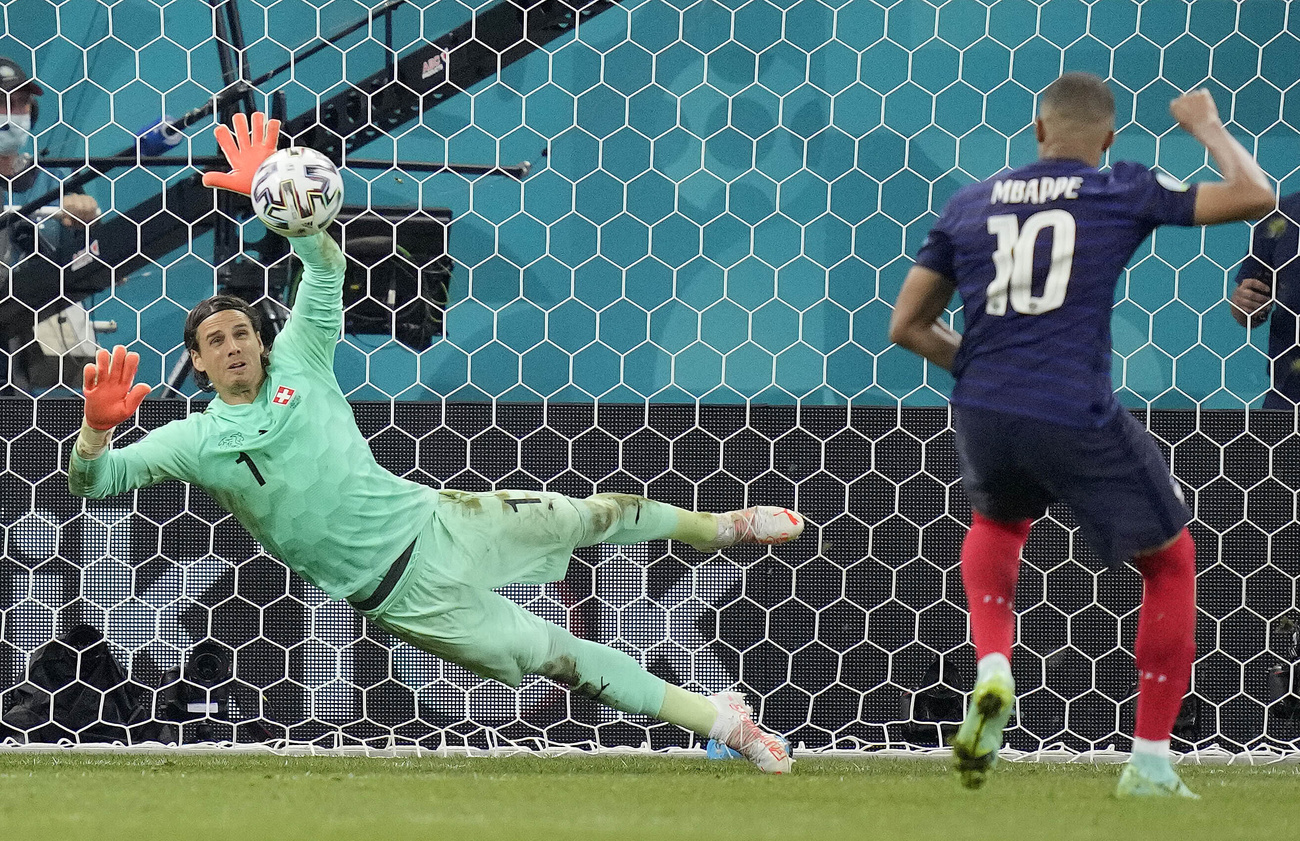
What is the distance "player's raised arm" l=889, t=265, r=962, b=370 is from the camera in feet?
7.70

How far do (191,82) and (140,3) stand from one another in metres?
0.22

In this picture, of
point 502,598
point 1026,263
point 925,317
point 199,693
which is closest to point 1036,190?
point 1026,263

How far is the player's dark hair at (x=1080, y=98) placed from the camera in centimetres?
226

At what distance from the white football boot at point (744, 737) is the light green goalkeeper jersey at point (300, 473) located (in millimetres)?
617

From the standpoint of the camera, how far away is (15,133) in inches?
137

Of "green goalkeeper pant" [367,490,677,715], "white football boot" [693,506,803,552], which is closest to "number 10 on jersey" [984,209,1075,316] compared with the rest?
"white football boot" [693,506,803,552]

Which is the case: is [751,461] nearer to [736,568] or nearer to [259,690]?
[736,568]

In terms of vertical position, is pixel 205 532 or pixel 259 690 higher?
pixel 205 532

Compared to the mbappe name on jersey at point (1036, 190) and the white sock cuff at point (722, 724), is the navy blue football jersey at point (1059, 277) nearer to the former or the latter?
the mbappe name on jersey at point (1036, 190)

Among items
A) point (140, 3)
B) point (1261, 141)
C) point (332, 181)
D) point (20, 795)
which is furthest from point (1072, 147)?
point (140, 3)

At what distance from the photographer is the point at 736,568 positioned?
3379 millimetres

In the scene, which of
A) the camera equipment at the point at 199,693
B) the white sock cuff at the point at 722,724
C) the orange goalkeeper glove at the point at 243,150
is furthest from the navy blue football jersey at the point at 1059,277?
the camera equipment at the point at 199,693

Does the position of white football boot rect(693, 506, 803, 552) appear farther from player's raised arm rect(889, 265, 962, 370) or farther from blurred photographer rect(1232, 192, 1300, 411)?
blurred photographer rect(1232, 192, 1300, 411)

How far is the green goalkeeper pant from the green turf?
17 centimetres
